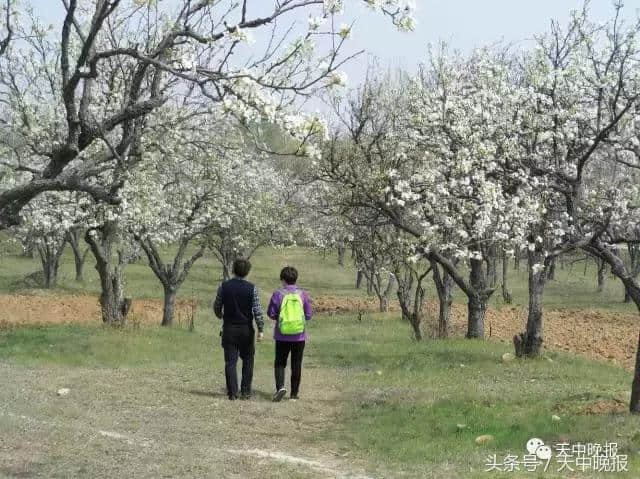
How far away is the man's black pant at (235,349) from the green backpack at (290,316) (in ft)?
1.81

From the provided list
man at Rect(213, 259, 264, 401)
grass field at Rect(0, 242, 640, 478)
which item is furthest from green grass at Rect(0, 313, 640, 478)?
man at Rect(213, 259, 264, 401)

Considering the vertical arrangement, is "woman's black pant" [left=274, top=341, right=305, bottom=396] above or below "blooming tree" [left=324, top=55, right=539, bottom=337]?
below

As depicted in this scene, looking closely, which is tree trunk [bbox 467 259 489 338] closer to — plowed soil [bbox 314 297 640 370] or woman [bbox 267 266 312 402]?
plowed soil [bbox 314 297 640 370]

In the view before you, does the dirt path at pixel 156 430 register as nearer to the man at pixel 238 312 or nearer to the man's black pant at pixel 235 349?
the man's black pant at pixel 235 349

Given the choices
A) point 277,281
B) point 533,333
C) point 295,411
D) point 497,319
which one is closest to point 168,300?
point 497,319

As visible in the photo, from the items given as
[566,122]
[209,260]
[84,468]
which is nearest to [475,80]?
[566,122]

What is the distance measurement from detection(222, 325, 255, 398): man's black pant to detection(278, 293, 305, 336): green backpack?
1.81ft

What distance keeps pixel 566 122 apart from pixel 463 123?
2.22 m

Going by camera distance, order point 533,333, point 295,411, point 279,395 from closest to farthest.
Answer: point 295,411, point 279,395, point 533,333

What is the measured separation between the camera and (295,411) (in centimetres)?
1185

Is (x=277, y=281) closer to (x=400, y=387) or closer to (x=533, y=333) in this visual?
(x=533, y=333)

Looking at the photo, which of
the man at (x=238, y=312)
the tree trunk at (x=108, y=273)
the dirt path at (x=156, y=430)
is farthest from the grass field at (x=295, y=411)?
the tree trunk at (x=108, y=273)

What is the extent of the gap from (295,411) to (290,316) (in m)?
1.52

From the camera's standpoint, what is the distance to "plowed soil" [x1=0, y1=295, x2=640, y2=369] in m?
26.7
